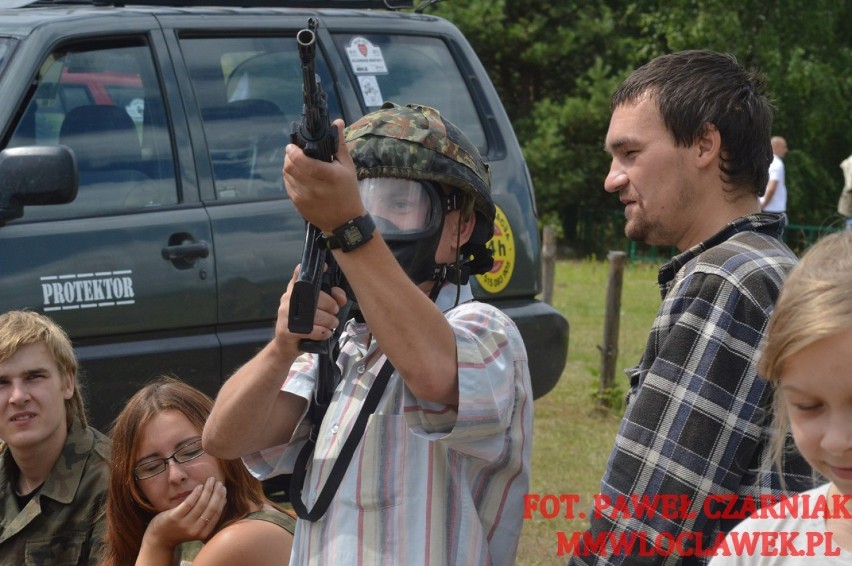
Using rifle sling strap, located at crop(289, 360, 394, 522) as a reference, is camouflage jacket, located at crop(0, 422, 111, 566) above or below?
below

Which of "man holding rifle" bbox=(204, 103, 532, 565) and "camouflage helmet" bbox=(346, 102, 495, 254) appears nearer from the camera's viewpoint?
"man holding rifle" bbox=(204, 103, 532, 565)

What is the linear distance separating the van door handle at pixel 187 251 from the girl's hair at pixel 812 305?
3.11m

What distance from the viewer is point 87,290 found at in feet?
14.7

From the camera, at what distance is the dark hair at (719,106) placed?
2471 millimetres

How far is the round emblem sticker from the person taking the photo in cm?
534

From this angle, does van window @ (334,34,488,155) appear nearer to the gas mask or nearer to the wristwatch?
the gas mask

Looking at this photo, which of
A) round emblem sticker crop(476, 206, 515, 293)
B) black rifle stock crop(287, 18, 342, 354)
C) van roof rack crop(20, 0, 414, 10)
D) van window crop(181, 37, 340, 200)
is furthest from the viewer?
round emblem sticker crop(476, 206, 515, 293)

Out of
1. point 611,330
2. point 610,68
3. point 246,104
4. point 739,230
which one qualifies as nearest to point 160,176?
point 246,104

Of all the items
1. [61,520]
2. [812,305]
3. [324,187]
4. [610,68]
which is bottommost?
[61,520]

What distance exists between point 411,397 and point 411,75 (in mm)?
3425

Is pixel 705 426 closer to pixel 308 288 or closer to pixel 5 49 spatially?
pixel 308 288

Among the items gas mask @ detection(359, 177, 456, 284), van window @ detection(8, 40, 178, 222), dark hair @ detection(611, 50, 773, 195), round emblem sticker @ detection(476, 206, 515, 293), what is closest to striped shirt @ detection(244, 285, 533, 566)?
gas mask @ detection(359, 177, 456, 284)

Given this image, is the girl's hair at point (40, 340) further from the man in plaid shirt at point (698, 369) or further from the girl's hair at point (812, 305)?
the girl's hair at point (812, 305)

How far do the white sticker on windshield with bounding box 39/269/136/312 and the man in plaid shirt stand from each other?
254 cm
